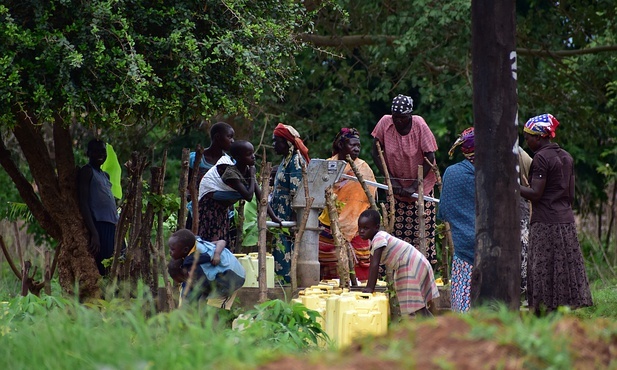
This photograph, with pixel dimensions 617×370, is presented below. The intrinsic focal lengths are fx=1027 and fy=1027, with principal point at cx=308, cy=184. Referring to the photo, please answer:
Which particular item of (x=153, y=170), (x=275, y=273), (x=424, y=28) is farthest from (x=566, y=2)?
(x=153, y=170)

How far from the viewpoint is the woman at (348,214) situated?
9719mm

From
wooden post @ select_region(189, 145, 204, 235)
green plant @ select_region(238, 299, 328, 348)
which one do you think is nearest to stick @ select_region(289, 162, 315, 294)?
wooden post @ select_region(189, 145, 204, 235)

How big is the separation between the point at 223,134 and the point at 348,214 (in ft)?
4.96

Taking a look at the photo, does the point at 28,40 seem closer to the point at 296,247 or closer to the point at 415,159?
the point at 296,247

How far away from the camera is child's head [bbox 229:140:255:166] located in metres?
8.66

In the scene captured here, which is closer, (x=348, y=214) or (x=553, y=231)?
(x=553, y=231)

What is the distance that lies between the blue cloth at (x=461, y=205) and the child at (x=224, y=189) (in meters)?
1.54

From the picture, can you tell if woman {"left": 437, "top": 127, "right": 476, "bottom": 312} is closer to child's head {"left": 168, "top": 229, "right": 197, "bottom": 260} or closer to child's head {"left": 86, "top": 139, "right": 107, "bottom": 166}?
child's head {"left": 168, "top": 229, "right": 197, "bottom": 260}

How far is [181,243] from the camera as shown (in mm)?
7203

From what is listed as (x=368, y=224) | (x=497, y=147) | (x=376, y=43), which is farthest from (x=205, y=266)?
(x=376, y=43)

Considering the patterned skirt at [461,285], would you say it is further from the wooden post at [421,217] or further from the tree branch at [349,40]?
the tree branch at [349,40]

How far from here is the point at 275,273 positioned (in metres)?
9.70

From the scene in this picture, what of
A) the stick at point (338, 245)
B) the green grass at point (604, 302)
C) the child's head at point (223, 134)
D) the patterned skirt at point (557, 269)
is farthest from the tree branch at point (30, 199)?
the green grass at point (604, 302)

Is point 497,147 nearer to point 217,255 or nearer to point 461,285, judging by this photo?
point 217,255
